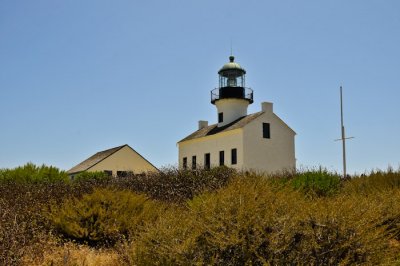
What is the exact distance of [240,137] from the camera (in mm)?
32844

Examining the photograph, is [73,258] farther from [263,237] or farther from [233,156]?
[233,156]

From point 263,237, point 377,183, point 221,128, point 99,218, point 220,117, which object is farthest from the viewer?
point 220,117

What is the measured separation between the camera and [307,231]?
16.6 feet

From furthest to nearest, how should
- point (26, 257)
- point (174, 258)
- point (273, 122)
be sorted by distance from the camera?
point (273, 122) < point (26, 257) < point (174, 258)

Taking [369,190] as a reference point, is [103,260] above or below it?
below

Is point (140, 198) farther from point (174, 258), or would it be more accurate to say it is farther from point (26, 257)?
point (174, 258)

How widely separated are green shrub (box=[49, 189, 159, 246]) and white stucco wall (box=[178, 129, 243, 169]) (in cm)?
2258

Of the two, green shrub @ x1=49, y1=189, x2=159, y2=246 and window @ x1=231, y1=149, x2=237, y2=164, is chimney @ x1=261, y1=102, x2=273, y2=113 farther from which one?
green shrub @ x1=49, y1=189, x2=159, y2=246

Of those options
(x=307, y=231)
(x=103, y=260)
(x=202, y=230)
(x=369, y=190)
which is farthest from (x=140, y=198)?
(x=369, y=190)

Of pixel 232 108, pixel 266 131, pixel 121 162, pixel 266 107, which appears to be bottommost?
pixel 121 162

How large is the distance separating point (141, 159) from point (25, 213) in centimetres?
2728

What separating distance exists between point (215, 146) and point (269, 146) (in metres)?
4.19

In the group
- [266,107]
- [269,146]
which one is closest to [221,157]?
[269,146]

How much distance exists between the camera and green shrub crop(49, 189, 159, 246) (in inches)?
321
